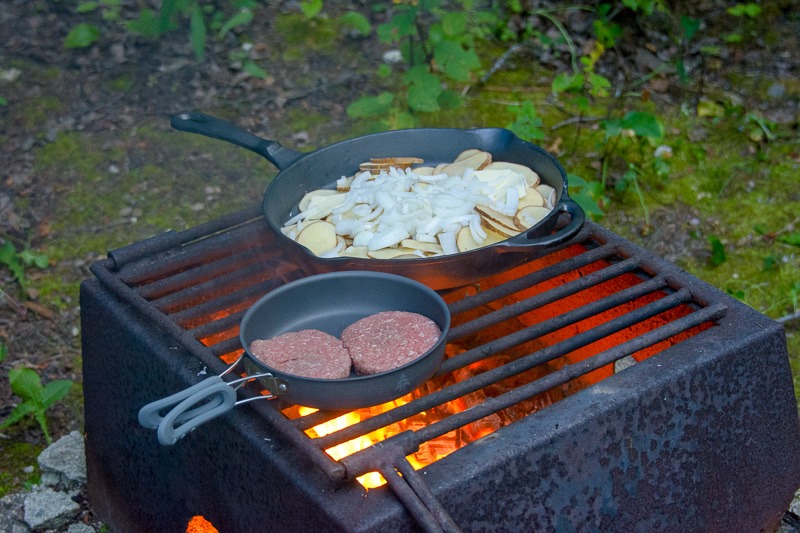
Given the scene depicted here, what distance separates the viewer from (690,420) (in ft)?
6.56

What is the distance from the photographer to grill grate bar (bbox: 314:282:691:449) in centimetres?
173

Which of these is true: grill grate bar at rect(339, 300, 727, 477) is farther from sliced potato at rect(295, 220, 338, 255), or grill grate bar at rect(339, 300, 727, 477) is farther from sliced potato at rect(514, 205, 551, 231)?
sliced potato at rect(295, 220, 338, 255)

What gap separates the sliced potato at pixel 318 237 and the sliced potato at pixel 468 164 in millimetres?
452

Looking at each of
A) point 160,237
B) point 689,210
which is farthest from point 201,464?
point 689,210

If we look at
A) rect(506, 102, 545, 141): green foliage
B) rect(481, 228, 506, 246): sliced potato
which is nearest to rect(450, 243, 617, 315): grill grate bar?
rect(481, 228, 506, 246): sliced potato

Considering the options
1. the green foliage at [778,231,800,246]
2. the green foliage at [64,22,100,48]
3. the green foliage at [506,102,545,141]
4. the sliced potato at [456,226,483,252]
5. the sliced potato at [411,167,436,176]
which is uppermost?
the sliced potato at [456,226,483,252]

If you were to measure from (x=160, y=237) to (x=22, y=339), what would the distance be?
50.4 inches

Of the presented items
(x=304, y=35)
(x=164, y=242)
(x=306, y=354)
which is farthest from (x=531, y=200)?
(x=304, y=35)

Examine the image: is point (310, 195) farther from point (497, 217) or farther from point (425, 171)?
point (497, 217)

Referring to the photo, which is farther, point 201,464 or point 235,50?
point 235,50

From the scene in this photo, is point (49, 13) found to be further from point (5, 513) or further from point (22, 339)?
point (5, 513)

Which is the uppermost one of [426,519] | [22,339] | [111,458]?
[426,519]

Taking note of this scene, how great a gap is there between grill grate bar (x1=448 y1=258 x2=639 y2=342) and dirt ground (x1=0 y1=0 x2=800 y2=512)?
1.74 metres

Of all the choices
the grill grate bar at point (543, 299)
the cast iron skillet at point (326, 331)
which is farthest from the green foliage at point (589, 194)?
the cast iron skillet at point (326, 331)
